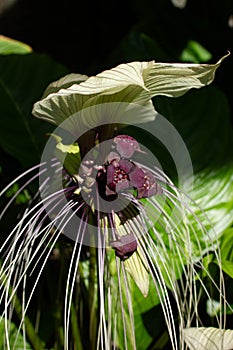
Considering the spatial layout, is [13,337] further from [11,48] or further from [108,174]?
[11,48]

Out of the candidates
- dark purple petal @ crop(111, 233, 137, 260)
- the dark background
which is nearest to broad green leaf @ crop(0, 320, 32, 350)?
A: dark purple petal @ crop(111, 233, 137, 260)

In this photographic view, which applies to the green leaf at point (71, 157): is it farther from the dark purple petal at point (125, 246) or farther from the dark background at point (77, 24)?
the dark background at point (77, 24)

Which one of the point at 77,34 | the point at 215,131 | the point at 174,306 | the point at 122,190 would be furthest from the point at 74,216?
the point at 77,34

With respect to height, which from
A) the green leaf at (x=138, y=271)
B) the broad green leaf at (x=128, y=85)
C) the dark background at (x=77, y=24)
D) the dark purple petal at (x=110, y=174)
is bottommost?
the green leaf at (x=138, y=271)

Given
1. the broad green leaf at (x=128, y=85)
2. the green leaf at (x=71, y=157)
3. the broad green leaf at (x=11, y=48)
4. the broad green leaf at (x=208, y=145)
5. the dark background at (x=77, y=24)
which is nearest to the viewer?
the broad green leaf at (x=128, y=85)

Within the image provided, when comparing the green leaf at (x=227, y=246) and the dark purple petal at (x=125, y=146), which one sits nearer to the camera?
the dark purple petal at (x=125, y=146)

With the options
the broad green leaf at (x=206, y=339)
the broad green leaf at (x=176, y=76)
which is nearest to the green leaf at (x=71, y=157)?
the broad green leaf at (x=176, y=76)

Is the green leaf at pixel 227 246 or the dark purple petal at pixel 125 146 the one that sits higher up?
the dark purple petal at pixel 125 146
